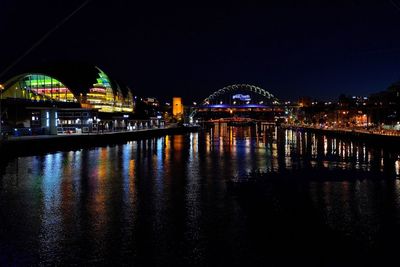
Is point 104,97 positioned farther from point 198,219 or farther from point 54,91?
point 198,219

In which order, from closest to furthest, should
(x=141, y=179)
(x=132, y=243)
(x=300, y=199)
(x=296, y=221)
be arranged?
(x=132, y=243), (x=296, y=221), (x=300, y=199), (x=141, y=179)

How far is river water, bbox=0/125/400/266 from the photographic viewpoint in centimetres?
930

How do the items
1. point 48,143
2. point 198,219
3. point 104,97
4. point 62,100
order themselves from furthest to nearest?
1. point 104,97
2. point 62,100
3. point 48,143
4. point 198,219

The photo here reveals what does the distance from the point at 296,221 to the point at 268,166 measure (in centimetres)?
→ 1504

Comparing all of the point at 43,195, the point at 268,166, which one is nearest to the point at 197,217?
the point at 43,195

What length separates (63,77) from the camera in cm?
7744

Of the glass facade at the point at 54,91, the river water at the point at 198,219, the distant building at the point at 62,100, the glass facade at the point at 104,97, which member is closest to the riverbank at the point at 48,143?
the distant building at the point at 62,100

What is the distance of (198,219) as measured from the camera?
488 inches

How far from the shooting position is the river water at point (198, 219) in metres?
9.30

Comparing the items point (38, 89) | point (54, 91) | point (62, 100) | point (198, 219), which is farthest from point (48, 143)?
point (54, 91)

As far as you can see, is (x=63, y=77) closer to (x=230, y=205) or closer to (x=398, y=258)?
(x=230, y=205)

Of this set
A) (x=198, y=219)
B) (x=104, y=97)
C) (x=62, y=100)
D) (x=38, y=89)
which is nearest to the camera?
(x=198, y=219)

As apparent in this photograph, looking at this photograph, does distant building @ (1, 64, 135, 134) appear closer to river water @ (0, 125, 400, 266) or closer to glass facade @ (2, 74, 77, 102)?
glass facade @ (2, 74, 77, 102)

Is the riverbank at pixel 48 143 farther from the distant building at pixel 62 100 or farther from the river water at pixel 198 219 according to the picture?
the river water at pixel 198 219
